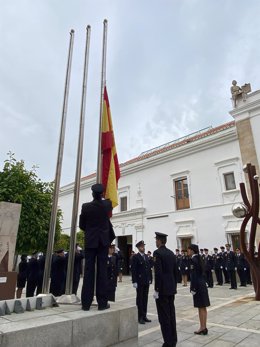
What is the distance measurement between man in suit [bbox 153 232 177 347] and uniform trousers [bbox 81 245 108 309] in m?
0.97

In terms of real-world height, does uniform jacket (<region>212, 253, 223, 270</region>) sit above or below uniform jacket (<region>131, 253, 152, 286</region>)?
above

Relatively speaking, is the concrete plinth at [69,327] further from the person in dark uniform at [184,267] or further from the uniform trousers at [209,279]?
the person in dark uniform at [184,267]

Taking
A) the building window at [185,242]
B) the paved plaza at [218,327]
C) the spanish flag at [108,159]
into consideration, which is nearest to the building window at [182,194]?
the building window at [185,242]

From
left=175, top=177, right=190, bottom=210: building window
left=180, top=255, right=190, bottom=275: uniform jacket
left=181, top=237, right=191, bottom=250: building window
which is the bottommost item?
left=180, top=255, right=190, bottom=275: uniform jacket

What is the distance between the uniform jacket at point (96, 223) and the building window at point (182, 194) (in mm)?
14670

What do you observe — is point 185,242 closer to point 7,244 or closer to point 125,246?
point 125,246

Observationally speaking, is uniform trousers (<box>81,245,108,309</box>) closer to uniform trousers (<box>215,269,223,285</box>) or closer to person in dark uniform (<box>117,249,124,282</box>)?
person in dark uniform (<box>117,249,124,282</box>)

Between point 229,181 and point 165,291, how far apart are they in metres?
13.4

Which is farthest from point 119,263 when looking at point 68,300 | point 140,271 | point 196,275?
point 68,300

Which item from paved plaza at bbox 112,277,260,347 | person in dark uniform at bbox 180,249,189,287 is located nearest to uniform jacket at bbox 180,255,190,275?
person in dark uniform at bbox 180,249,189,287

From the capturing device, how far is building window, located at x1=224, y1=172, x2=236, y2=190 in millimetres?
16439

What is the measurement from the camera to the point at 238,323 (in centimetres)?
579

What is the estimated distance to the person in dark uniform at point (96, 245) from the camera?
3958 mm

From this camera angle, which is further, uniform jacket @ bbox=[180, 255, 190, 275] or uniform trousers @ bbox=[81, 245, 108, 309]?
uniform jacket @ bbox=[180, 255, 190, 275]
